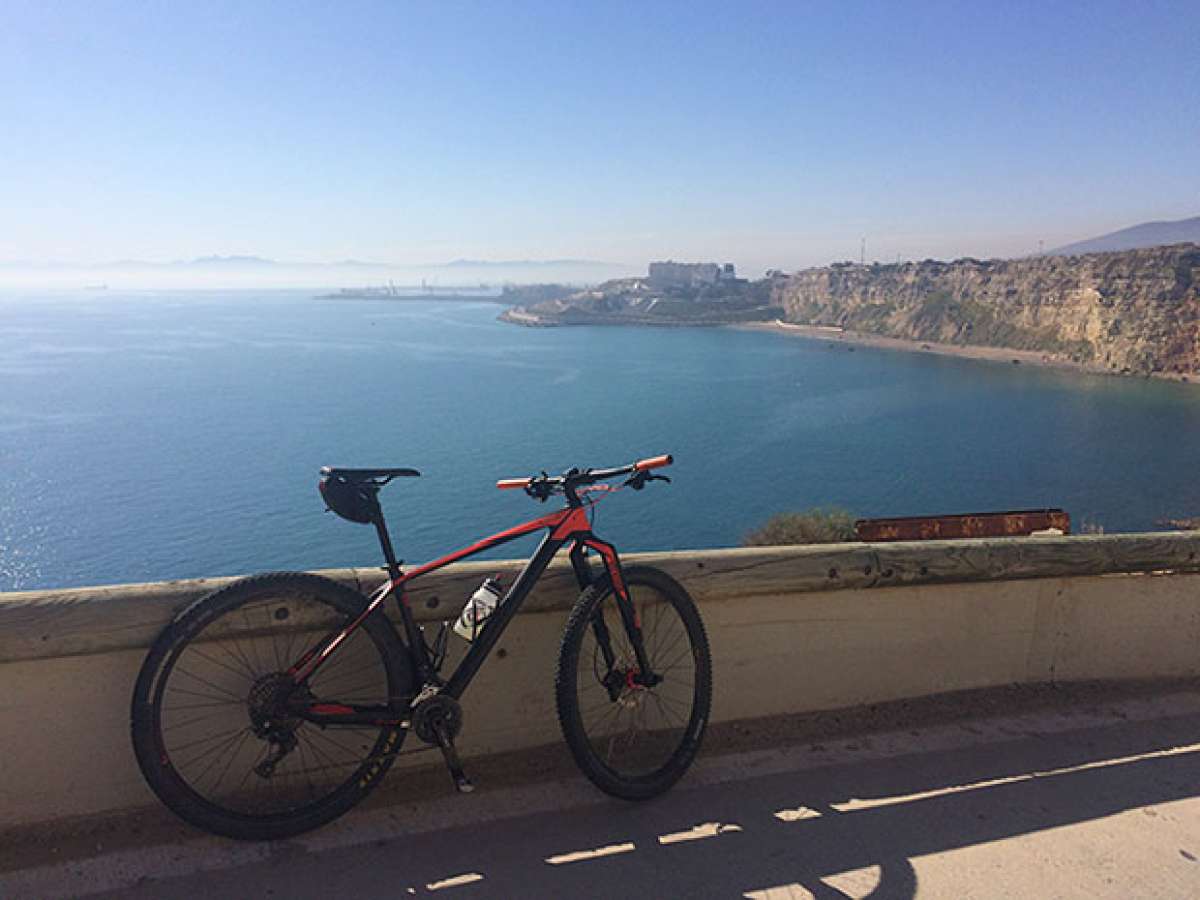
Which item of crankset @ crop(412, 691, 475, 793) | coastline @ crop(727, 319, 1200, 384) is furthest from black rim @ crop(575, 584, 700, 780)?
coastline @ crop(727, 319, 1200, 384)

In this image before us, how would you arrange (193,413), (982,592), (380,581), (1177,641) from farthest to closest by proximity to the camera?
(193,413) → (1177,641) → (982,592) → (380,581)

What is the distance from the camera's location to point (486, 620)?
8.90 feet

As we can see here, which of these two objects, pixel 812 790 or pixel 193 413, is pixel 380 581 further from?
pixel 193 413

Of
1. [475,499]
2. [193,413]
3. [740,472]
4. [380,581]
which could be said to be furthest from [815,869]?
[193,413]

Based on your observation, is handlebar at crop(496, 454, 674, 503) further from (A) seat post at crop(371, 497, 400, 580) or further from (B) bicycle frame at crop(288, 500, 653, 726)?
(A) seat post at crop(371, 497, 400, 580)

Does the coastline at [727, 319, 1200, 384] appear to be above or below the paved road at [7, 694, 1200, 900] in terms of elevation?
below

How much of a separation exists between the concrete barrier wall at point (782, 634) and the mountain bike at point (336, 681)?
6.4 inches

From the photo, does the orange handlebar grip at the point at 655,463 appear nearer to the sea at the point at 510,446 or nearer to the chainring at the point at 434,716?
the chainring at the point at 434,716

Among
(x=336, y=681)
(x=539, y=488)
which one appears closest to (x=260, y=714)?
(x=336, y=681)

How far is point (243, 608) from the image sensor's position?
8.54 ft

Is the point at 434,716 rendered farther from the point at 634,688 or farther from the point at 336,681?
the point at 634,688

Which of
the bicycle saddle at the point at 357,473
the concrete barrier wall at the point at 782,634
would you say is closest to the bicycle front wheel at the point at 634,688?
the concrete barrier wall at the point at 782,634

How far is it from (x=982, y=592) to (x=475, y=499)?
52.6 m

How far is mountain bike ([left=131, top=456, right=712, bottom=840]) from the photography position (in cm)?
250
